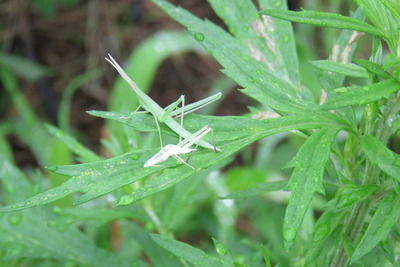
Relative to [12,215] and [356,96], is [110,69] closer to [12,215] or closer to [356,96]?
[12,215]

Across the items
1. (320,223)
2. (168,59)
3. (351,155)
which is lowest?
(168,59)

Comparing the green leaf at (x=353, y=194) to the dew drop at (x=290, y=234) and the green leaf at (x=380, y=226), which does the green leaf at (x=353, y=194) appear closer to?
the green leaf at (x=380, y=226)

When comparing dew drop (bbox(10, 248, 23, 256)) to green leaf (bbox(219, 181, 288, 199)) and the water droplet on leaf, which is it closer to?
the water droplet on leaf

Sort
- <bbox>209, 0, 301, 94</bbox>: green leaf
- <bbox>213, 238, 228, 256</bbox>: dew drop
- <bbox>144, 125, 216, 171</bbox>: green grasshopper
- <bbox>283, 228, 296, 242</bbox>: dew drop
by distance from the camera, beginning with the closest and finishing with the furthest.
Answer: <bbox>283, 228, 296, 242</bbox>: dew drop < <bbox>144, 125, 216, 171</bbox>: green grasshopper < <bbox>213, 238, 228, 256</bbox>: dew drop < <bbox>209, 0, 301, 94</bbox>: green leaf

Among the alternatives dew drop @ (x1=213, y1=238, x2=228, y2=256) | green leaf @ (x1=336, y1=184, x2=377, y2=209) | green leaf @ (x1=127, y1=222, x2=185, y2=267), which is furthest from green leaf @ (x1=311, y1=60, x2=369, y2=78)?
green leaf @ (x1=127, y1=222, x2=185, y2=267)

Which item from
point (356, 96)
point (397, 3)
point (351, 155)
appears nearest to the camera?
point (356, 96)

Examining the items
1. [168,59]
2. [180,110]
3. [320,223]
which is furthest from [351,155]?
[168,59]
